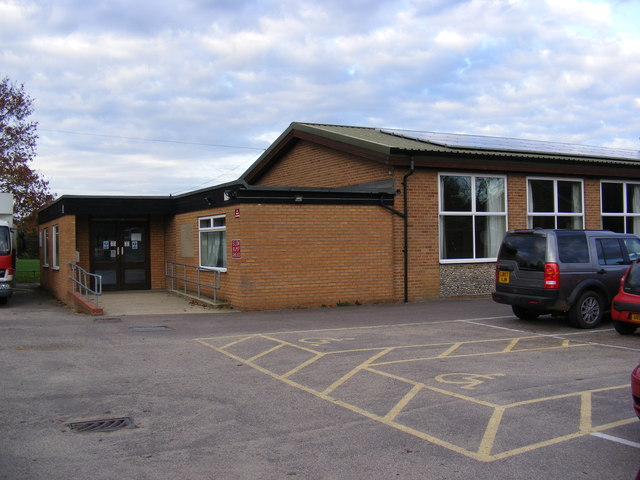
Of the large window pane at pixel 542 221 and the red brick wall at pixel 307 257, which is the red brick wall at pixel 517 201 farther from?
the red brick wall at pixel 307 257

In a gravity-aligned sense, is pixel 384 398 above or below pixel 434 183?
below

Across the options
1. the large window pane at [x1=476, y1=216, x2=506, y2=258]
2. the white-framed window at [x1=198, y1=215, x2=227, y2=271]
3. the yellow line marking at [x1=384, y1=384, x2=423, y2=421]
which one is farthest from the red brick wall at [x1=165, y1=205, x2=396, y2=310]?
the yellow line marking at [x1=384, y1=384, x2=423, y2=421]

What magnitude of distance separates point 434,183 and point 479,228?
2.12 m

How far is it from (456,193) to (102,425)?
13.4m

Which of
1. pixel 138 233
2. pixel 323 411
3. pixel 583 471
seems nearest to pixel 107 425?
pixel 323 411

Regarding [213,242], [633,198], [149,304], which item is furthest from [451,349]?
[633,198]

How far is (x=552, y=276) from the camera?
1169 centimetres

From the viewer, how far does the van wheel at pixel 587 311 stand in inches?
470

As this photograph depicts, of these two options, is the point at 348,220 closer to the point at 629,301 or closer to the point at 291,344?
the point at 291,344

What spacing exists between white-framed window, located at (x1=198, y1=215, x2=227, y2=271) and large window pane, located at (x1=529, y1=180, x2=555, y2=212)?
9.27 m

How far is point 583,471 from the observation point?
471 cm

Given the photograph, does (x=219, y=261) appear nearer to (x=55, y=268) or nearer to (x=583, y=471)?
(x=55, y=268)

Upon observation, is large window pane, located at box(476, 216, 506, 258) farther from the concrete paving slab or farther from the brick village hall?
the concrete paving slab

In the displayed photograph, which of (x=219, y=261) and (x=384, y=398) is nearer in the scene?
(x=384, y=398)
